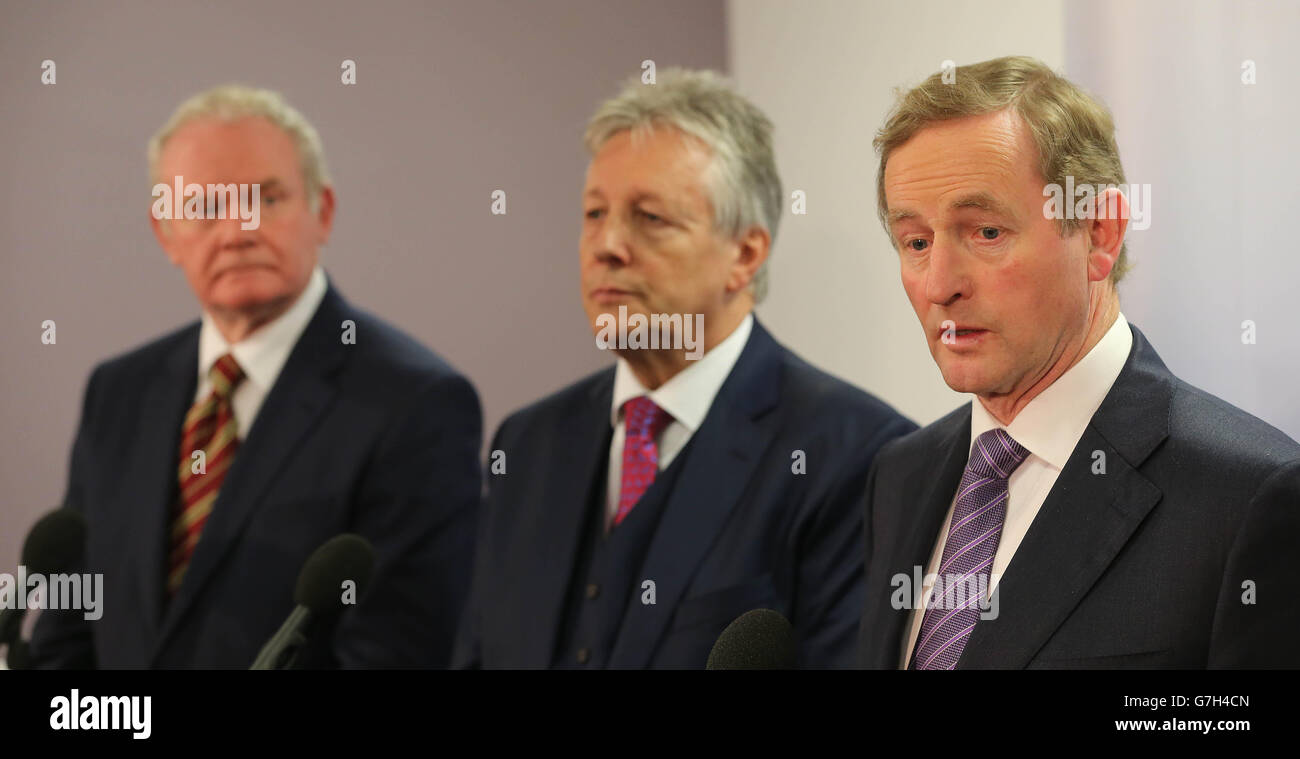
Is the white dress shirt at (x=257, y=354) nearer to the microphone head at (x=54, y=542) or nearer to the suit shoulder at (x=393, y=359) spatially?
the suit shoulder at (x=393, y=359)

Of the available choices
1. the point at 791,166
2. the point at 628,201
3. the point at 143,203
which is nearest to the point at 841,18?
the point at 791,166

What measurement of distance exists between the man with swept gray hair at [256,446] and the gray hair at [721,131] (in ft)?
2.32

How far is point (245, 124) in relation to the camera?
307 cm

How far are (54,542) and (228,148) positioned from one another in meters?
1.04

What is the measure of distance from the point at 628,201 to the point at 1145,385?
1.17 meters

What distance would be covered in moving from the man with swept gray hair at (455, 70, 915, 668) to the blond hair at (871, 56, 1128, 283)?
0.75 m

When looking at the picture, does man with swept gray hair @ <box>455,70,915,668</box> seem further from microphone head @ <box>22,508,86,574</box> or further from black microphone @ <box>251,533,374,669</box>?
microphone head @ <box>22,508,86,574</box>

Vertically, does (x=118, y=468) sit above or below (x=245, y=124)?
below

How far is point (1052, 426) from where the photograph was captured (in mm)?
1727

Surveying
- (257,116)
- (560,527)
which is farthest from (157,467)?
(560,527)

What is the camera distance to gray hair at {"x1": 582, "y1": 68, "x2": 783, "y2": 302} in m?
2.62

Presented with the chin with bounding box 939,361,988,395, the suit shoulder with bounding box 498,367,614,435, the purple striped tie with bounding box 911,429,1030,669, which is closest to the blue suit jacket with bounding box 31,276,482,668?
the suit shoulder with bounding box 498,367,614,435
